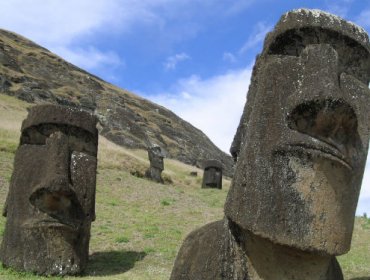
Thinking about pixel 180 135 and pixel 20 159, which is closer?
pixel 20 159

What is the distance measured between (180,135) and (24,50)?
2722 cm

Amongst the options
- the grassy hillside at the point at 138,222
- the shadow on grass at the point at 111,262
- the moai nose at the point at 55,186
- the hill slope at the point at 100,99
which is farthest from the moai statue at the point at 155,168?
the hill slope at the point at 100,99

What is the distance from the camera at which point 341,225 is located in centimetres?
405

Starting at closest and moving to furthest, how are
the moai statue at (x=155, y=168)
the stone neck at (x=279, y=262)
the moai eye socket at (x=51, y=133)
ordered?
the stone neck at (x=279, y=262) → the moai eye socket at (x=51, y=133) → the moai statue at (x=155, y=168)

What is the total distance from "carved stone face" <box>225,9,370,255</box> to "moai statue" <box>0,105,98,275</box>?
21.8 feet

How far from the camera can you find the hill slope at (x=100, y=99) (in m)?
62.4

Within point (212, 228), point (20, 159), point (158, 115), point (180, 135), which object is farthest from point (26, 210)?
point (158, 115)

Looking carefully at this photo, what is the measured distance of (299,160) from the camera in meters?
4.04

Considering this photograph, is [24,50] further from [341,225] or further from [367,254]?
[341,225]

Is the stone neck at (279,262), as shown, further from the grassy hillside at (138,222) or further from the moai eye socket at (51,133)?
the moai eye socket at (51,133)

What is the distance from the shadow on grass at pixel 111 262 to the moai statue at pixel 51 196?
55 centimetres

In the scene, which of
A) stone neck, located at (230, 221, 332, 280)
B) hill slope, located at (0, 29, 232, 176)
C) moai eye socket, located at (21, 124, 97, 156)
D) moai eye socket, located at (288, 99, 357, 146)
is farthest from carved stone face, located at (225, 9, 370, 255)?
hill slope, located at (0, 29, 232, 176)

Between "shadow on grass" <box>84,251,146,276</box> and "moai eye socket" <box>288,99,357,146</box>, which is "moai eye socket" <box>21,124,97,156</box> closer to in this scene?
"shadow on grass" <box>84,251,146,276</box>

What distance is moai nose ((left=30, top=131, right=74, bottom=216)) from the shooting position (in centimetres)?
1024
